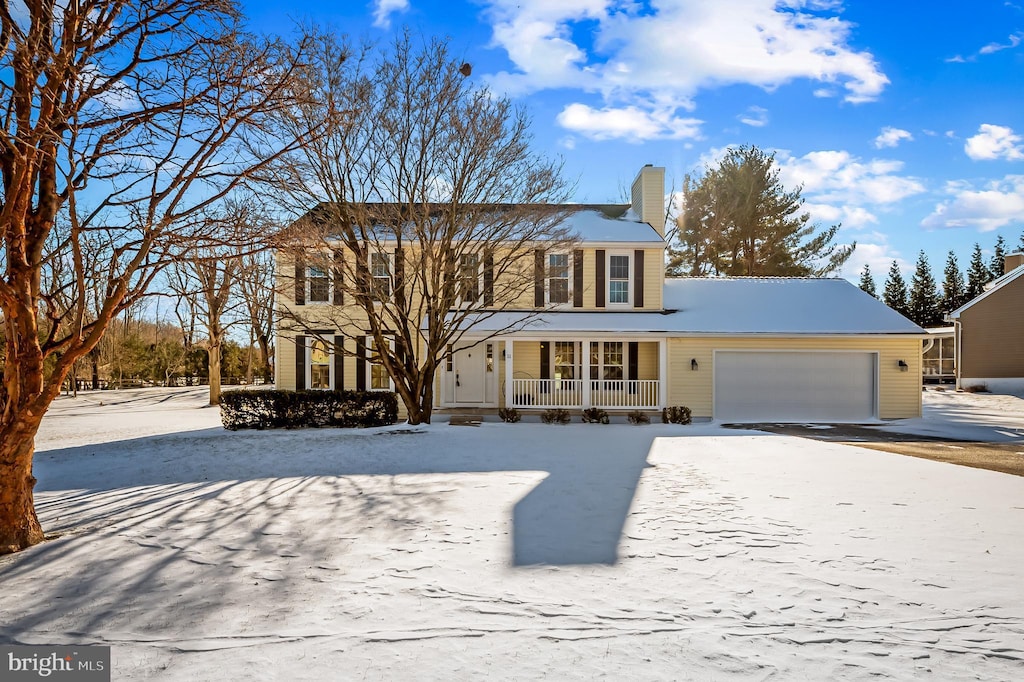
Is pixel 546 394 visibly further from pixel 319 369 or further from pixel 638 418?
pixel 319 369

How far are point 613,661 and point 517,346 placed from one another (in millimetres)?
14688

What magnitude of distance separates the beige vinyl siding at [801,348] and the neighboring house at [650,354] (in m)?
0.03

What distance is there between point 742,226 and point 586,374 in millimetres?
19171

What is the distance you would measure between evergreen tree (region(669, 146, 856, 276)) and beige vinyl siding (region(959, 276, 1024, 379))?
7999 millimetres

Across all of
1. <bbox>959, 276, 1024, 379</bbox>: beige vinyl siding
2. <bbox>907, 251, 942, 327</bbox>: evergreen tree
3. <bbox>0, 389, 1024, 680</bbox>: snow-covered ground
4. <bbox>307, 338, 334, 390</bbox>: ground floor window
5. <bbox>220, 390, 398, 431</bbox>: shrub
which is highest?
<bbox>907, 251, 942, 327</bbox>: evergreen tree

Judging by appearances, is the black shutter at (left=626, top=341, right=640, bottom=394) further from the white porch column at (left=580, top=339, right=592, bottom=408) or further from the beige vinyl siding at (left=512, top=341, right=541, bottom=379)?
the beige vinyl siding at (left=512, top=341, right=541, bottom=379)

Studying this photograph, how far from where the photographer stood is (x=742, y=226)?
3166cm

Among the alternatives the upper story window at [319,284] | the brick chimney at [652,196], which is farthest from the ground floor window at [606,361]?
the upper story window at [319,284]

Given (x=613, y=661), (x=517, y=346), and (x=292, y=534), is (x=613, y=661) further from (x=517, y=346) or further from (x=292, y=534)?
(x=517, y=346)

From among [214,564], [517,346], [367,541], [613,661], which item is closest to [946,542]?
[613,661]

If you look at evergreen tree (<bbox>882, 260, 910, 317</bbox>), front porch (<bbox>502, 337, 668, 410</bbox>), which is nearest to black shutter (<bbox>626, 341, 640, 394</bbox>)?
front porch (<bbox>502, 337, 668, 410</bbox>)

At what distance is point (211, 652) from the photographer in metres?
3.58

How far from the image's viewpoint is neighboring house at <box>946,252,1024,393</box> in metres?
24.7

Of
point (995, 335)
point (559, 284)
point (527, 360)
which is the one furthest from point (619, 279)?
point (995, 335)
